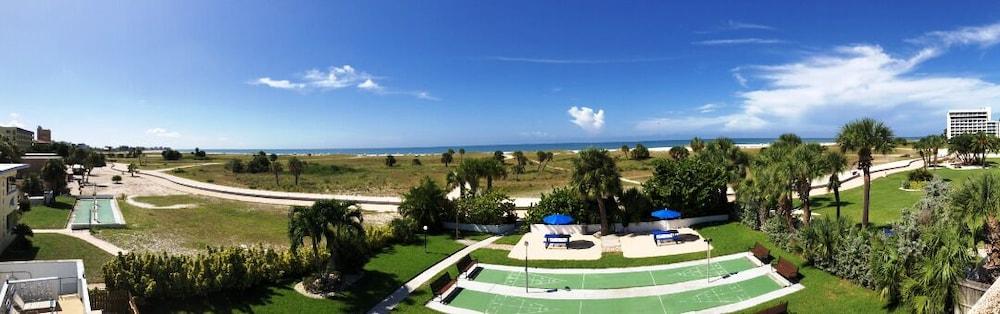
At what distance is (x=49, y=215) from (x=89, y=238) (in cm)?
1332

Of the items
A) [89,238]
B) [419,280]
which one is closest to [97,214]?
[89,238]

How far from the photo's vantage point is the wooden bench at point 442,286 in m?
23.4

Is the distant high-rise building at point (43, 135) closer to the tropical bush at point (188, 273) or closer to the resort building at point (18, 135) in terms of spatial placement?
the resort building at point (18, 135)

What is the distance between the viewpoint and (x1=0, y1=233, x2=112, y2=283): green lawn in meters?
25.4

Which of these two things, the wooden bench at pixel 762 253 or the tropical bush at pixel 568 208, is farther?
the tropical bush at pixel 568 208

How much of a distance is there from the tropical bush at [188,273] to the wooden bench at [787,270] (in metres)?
22.4

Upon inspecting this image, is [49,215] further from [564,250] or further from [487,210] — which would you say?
[564,250]

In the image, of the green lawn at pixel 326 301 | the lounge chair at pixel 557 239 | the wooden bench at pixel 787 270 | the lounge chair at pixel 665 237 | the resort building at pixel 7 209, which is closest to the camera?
the green lawn at pixel 326 301

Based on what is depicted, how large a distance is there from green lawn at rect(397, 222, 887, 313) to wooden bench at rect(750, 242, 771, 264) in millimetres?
780

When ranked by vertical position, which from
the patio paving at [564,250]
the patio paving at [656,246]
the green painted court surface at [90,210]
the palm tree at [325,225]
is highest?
the palm tree at [325,225]

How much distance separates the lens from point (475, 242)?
34656 millimetres

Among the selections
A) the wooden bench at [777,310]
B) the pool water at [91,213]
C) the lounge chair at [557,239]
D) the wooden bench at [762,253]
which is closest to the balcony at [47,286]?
the pool water at [91,213]

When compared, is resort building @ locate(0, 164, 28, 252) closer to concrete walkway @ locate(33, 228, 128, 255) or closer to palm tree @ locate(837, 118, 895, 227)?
concrete walkway @ locate(33, 228, 128, 255)

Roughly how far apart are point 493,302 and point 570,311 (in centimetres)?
359
